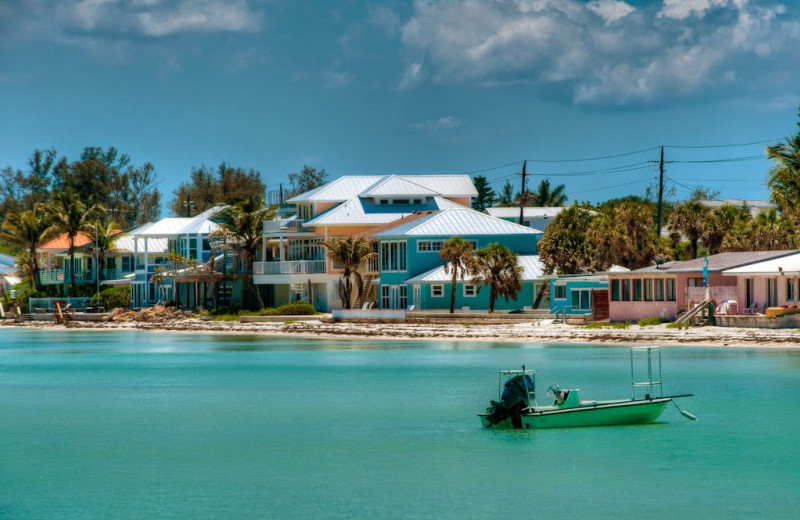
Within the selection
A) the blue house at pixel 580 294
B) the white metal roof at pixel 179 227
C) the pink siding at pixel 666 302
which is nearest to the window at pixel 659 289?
the pink siding at pixel 666 302

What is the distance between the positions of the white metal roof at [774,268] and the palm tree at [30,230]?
55358mm

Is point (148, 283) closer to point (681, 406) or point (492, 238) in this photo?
point (492, 238)

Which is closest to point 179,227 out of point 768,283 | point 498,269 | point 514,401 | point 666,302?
point 498,269

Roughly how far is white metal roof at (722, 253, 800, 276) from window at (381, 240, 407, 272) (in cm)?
2284

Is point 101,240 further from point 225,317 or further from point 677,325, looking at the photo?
point 677,325

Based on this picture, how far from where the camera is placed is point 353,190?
3278 inches

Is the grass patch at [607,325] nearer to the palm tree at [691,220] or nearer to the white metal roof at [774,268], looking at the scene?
the white metal roof at [774,268]

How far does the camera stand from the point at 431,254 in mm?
71312

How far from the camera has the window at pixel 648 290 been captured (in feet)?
184

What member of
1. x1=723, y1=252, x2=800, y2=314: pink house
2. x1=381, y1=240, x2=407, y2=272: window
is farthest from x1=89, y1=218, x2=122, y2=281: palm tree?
x1=723, y1=252, x2=800, y2=314: pink house

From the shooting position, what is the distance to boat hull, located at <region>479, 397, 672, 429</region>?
2641cm

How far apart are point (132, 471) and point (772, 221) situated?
51164 mm

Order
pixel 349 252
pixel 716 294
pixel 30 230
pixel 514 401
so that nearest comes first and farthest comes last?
pixel 514 401
pixel 716 294
pixel 349 252
pixel 30 230

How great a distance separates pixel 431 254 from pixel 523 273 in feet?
21.2
